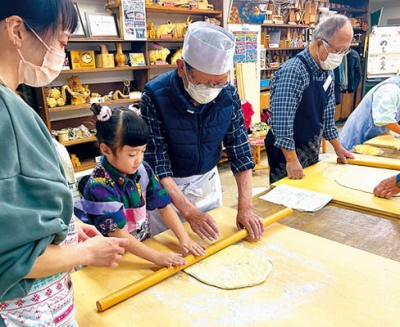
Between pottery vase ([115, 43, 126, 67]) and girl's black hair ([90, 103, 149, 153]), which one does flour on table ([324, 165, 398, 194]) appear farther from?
pottery vase ([115, 43, 126, 67])

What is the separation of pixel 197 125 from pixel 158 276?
0.62m

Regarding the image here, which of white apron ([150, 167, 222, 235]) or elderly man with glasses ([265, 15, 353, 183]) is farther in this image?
elderly man with glasses ([265, 15, 353, 183])

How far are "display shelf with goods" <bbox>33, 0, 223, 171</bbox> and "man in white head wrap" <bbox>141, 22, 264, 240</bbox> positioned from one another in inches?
80.6

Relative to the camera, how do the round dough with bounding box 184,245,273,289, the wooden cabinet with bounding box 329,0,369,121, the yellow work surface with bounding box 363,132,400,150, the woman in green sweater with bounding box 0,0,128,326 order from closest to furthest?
the woman in green sweater with bounding box 0,0,128,326 < the round dough with bounding box 184,245,273,289 < the yellow work surface with bounding box 363,132,400,150 < the wooden cabinet with bounding box 329,0,369,121

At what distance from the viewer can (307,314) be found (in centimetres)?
84

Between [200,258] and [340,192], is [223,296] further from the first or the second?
[340,192]

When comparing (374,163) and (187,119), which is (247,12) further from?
(187,119)

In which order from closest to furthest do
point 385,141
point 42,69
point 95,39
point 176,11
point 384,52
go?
point 42,69
point 385,141
point 95,39
point 176,11
point 384,52

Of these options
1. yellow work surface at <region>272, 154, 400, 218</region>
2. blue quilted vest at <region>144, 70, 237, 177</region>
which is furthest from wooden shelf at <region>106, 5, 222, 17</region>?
yellow work surface at <region>272, 154, 400, 218</region>

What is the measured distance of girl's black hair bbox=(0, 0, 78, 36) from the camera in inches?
21.3

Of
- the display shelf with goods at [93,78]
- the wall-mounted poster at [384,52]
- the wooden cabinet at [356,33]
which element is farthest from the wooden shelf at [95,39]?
the wooden cabinet at [356,33]

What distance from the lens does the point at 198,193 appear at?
5.14 ft

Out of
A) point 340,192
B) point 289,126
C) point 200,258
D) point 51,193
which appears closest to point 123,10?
point 289,126

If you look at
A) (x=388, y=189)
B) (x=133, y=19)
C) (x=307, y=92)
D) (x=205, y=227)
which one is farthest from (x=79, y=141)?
(x=388, y=189)
